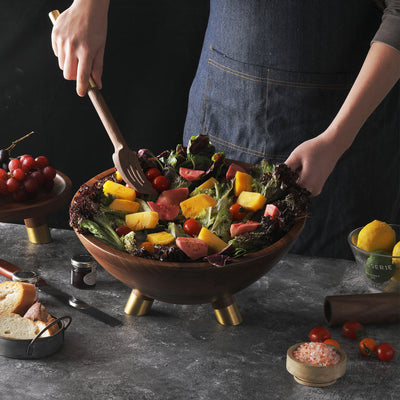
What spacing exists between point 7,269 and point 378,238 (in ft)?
3.19

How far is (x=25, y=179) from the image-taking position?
6.19 ft

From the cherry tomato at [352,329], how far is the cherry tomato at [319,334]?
0.18 ft

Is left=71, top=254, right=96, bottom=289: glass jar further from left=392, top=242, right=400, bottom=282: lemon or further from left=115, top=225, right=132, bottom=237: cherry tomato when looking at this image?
left=392, top=242, right=400, bottom=282: lemon

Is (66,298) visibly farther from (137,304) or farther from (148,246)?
(148,246)

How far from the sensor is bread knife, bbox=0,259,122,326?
1521mm

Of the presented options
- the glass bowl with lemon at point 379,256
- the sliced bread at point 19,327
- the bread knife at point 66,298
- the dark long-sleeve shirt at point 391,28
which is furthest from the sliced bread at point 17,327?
the dark long-sleeve shirt at point 391,28

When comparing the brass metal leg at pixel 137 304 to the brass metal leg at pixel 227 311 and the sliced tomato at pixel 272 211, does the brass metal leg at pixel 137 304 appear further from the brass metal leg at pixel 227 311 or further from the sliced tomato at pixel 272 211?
the sliced tomato at pixel 272 211

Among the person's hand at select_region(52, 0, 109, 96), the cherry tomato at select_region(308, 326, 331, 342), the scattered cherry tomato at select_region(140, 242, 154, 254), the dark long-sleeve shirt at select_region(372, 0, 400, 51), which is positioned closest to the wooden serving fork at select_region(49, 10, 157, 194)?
the person's hand at select_region(52, 0, 109, 96)

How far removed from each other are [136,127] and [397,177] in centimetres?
126

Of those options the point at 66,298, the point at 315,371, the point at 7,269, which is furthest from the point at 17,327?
the point at 315,371

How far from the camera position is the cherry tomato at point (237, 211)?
151 centimetres

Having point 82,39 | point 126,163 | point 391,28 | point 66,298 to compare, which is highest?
point 82,39

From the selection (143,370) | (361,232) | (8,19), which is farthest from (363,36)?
(8,19)

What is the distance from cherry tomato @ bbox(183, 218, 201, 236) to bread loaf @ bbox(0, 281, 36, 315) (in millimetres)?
398
